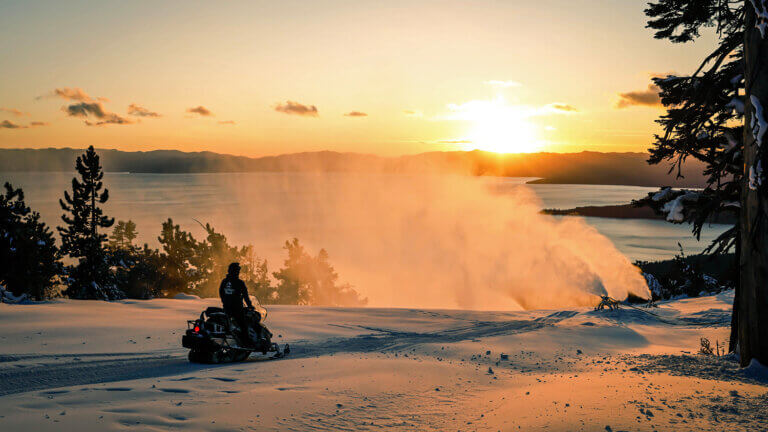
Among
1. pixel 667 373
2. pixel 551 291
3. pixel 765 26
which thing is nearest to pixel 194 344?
pixel 667 373

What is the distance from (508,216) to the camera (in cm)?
18300

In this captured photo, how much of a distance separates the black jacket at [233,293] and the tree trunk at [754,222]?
34.2 feet

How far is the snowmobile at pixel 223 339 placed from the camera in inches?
417

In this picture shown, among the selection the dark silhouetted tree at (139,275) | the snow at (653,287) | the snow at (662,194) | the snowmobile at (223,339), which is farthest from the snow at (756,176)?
the dark silhouetted tree at (139,275)

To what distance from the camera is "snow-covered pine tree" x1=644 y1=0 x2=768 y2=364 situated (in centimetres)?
949

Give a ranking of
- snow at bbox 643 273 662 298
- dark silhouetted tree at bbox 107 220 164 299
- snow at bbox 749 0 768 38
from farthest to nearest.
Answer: dark silhouetted tree at bbox 107 220 164 299 < snow at bbox 643 273 662 298 < snow at bbox 749 0 768 38

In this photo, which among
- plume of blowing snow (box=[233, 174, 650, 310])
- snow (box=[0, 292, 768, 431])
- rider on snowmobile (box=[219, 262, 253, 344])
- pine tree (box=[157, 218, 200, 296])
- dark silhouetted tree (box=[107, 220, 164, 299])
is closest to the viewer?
snow (box=[0, 292, 768, 431])

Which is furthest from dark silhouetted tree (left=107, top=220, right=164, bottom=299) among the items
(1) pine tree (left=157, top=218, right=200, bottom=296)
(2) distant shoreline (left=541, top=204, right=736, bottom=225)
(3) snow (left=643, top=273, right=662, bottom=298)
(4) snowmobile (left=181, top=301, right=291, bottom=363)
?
(2) distant shoreline (left=541, top=204, right=736, bottom=225)

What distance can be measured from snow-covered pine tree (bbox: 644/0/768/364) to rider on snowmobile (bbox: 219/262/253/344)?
1049cm

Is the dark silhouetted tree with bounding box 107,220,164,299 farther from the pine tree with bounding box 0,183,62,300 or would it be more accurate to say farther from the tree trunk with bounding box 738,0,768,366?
the tree trunk with bounding box 738,0,768,366

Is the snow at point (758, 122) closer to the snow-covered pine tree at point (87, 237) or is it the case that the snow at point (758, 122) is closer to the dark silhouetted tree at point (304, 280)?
the snow-covered pine tree at point (87, 237)

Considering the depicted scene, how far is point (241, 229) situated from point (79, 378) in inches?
6938

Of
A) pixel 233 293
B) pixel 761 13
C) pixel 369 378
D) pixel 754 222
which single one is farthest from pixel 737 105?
pixel 233 293

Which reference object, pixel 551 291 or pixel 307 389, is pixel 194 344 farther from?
pixel 551 291
